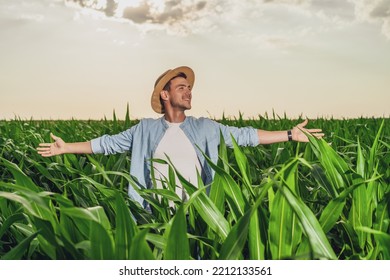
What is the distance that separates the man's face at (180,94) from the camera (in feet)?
9.67

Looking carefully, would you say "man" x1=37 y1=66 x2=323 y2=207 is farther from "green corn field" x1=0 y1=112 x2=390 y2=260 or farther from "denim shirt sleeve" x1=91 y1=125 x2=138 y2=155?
"green corn field" x1=0 y1=112 x2=390 y2=260

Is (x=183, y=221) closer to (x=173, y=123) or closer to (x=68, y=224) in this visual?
(x=68, y=224)

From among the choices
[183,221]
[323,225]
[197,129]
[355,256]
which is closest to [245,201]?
[323,225]

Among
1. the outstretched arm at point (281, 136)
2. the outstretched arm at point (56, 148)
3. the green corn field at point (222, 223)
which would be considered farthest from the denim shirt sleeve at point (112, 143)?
the green corn field at point (222, 223)

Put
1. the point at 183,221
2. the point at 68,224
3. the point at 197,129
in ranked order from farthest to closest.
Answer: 1. the point at 197,129
2. the point at 68,224
3. the point at 183,221

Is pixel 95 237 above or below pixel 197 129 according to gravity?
below

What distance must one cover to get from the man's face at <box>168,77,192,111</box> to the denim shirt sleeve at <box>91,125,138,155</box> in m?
0.27

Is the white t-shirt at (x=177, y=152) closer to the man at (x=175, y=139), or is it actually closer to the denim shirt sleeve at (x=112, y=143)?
the man at (x=175, y=139)

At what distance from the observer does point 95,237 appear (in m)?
1.02

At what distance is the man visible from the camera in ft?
9.39

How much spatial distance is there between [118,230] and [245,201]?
417mm

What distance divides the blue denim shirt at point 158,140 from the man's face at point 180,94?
0.09 meters

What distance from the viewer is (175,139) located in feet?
9.71

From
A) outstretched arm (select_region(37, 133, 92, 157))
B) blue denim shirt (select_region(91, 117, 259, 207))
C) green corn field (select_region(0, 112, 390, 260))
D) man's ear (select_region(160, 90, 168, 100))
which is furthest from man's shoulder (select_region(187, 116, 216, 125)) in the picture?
green corn field (select_region(0, 112, 390, 260))
